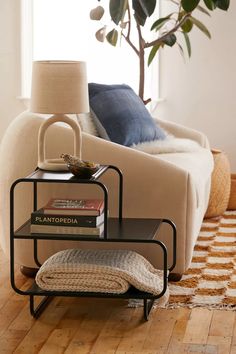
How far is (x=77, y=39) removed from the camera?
6438 millimetres

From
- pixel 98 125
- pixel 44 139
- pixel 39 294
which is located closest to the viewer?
pixel 39 294

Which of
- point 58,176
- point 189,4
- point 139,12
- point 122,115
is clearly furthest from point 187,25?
point 58,176

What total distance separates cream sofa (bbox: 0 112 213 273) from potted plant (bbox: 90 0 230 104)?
4.63 ft

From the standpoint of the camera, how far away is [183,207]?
12.4 ft

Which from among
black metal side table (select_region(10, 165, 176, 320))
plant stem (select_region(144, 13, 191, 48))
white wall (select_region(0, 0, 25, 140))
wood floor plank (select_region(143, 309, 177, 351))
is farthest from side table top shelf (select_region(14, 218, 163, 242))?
white wall (select_region(0, 0, 25, 140))

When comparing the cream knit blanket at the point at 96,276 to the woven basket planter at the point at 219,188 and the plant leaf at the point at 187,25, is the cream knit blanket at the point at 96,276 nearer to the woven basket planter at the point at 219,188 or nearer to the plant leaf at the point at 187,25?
the woven basket planter at the point at 219,188

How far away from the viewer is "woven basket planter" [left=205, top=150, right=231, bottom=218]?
5387 mm

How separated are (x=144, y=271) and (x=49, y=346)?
0.59 m

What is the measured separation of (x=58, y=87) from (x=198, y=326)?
113cm

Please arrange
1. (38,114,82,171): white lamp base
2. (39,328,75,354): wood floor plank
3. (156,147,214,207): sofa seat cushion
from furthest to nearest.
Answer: (156,147,214,207): sofa seat cushion → (38,114,82,171): white lamp base → (39,328,75,354): wood floor plank

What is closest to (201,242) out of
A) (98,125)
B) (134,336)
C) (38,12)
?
(98,125)

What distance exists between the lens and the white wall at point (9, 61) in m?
6.43

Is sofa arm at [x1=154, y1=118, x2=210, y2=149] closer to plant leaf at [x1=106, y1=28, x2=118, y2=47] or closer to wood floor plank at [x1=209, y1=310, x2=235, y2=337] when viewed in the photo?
plant leaf at [x1=106, y1=28, x2=118, y2=47]

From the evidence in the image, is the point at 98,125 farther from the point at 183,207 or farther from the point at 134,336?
the point at 134,336
